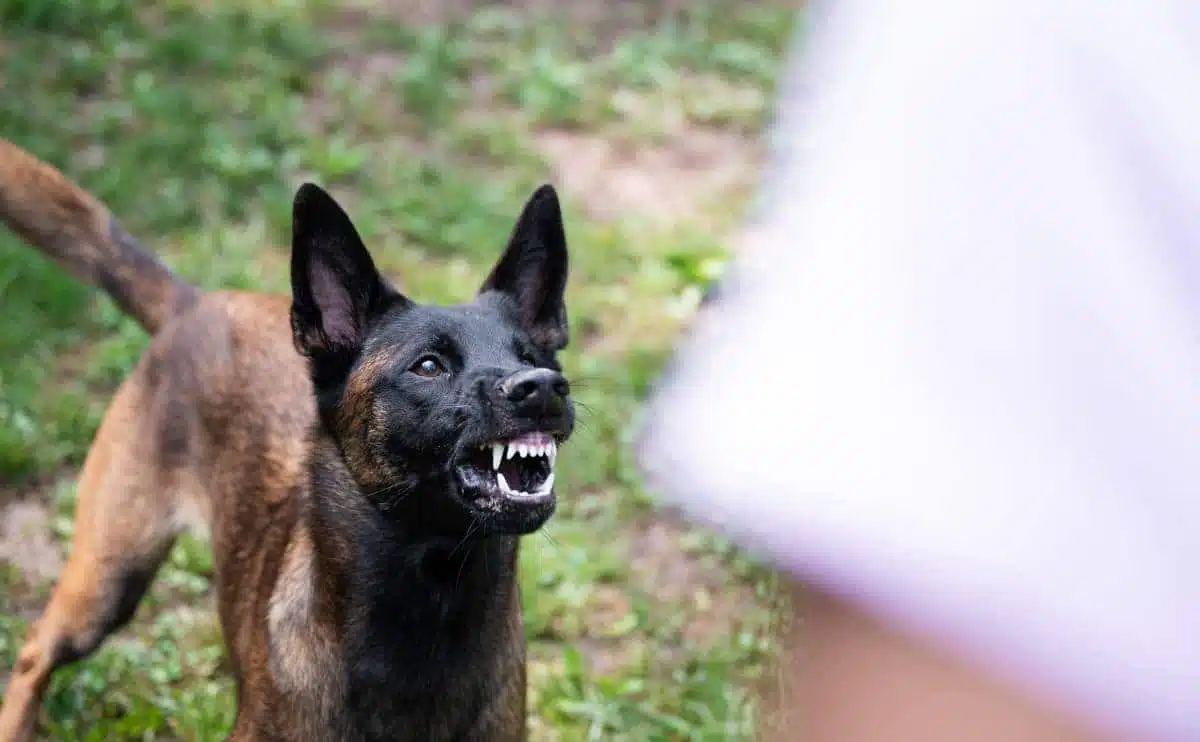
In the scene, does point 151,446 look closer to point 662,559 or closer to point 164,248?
point 662,559

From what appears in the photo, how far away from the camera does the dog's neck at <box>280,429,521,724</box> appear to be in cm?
307

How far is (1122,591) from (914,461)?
205mm

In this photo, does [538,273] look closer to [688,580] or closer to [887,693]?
[688,580]

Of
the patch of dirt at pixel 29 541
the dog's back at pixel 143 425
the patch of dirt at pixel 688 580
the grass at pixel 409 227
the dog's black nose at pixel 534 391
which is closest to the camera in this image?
the dog's black nose at pixel 534 391

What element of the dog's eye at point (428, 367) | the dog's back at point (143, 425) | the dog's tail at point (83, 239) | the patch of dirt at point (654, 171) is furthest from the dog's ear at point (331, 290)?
the patch of dirt at point (654, 171)

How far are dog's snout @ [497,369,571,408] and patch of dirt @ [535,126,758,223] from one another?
4217 mm

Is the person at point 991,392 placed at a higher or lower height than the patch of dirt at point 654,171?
lower

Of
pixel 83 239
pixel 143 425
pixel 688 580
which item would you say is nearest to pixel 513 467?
pixel 143 425

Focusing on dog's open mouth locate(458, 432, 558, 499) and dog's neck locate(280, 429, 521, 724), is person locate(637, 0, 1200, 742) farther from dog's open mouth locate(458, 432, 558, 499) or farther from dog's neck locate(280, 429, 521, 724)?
dog's neck locate(280, 429, 521, 724)

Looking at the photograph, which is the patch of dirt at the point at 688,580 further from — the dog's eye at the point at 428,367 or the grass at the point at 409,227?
the dog's eye at the point at 428,367

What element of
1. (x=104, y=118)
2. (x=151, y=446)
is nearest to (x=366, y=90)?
(x=104, y=118)

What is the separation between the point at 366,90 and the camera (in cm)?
759

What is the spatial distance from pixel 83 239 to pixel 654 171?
388 centimetres

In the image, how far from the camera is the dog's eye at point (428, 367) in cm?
Result: 300
